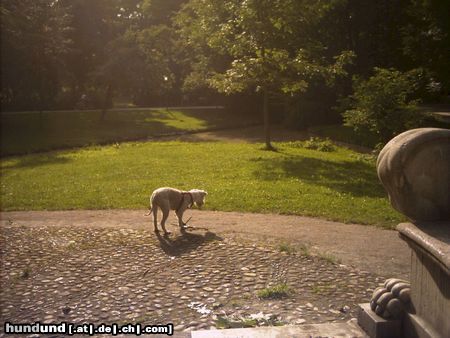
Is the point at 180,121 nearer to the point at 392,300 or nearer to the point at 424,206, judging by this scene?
the point at 392,300

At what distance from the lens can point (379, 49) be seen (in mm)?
28875

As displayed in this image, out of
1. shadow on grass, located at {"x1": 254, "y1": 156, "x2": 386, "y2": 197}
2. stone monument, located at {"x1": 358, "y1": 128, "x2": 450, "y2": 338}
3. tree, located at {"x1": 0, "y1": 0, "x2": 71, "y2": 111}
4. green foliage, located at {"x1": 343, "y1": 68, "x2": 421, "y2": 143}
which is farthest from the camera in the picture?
tree, located at {"x1": 0, "y1": 0, "x2": 71, "y2": 111}

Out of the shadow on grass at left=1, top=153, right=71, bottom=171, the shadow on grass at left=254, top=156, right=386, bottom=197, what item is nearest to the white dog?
the shadow on grass at left=254, top=156, right=386, bottom=197

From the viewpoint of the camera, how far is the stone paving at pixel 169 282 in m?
4.99

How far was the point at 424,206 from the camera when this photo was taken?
11.7 feet

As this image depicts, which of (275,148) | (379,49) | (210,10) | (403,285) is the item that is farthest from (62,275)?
(379,49)

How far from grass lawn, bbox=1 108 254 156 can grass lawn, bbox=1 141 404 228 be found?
14.2 ft

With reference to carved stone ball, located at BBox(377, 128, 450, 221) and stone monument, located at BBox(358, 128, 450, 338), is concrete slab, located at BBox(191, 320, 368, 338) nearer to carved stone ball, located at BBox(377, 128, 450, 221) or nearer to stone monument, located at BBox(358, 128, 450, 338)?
stone monument, located at BBox(358, 128, 450, 338)

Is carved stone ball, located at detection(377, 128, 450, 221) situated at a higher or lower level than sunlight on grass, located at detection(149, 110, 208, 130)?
higher

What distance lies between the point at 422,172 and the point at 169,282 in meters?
3.43

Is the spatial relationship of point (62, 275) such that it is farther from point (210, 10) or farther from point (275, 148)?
point (210, 10)

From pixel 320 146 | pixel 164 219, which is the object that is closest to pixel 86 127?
pixel 320 146

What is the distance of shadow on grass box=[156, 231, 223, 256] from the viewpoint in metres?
7.15

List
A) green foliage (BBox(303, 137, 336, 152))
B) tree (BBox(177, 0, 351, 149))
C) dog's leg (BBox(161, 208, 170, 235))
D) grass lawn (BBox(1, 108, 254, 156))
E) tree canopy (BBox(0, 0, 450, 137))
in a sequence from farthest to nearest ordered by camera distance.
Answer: grass lawn (BBox(1, 108, 254, 156)), green foliage (BBox(303, 137, 336, 152)), tree canopy (BBox(0, 0, 450, 137)), tree (BBox(177, 0, 351, 149)), dog's leg (BBox(161, 208, 170, 235))
